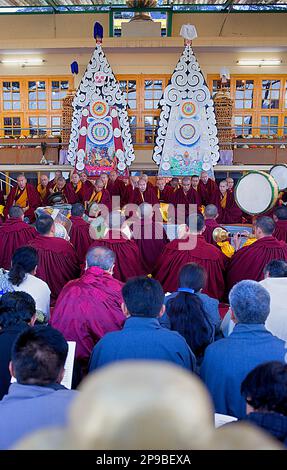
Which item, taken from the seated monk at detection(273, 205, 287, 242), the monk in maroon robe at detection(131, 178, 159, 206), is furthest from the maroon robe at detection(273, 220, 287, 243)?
the monk in maroon robe at detection(131, 178, 159, 206)

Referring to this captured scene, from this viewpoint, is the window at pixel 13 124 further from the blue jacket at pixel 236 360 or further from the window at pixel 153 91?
the blue jacket at pixel 236 360

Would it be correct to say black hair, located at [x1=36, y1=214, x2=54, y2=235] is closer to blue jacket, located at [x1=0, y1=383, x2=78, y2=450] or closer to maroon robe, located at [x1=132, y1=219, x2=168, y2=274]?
maroon robe, located at [x1=132, y1=219, x2=168, y2=274]

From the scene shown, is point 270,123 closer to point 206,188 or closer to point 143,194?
point 206,188

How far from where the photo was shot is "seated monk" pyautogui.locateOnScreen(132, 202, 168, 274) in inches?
208

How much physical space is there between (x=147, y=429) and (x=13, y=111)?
1433 cm

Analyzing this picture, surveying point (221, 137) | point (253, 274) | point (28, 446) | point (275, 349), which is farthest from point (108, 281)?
point (221, 137)


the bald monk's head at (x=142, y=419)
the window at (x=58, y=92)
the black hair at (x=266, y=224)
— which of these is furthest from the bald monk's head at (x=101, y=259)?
the window at (x=58, y=92)

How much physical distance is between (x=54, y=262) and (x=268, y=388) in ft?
10.7

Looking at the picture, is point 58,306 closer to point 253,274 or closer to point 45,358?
point 45,358

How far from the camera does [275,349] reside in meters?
1.92

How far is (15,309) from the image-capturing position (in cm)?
227

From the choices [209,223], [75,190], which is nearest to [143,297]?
[209,223]

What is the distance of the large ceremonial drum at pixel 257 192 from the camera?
5051 mm

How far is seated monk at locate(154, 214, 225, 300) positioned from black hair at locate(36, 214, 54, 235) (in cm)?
109
